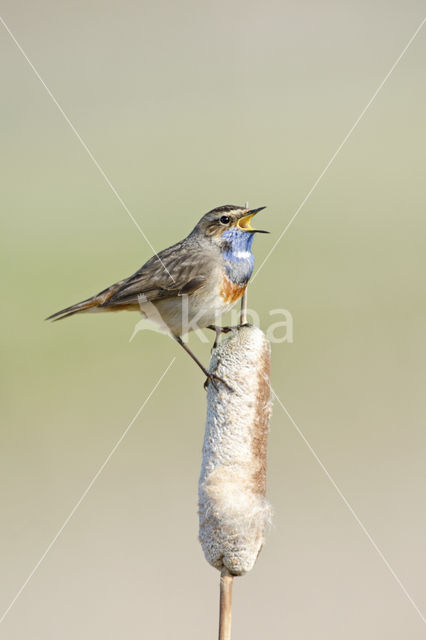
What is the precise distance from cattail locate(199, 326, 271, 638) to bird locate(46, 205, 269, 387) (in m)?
1.07

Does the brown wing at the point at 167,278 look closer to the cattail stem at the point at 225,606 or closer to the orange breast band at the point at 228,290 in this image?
the orange breast band at the point at 228,290

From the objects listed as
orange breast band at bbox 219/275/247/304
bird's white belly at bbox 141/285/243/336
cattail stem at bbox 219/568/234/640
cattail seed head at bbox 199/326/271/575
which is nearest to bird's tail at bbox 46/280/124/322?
bird's white belly at bbox 141/285/243/336

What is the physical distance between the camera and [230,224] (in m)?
4.30

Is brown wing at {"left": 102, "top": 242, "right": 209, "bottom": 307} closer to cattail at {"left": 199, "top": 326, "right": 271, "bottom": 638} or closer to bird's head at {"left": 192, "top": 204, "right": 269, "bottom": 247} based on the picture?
bird's head at {"left": 192, "top": 204, "right": 269, "bottom": 247}

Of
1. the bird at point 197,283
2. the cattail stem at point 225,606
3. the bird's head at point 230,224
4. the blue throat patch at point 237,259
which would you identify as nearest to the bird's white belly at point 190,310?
the bird at point 197,283

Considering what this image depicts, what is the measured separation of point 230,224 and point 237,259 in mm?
214

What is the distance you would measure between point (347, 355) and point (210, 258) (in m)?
5.41

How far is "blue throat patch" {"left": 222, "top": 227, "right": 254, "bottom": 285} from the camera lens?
4.35m

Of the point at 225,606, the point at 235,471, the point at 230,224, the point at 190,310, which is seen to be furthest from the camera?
the point at 190,310

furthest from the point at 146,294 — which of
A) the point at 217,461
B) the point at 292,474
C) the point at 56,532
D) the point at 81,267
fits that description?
the point at 81,267

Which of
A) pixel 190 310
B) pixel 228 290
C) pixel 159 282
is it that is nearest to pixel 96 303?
pixel 159 282

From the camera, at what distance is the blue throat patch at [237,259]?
171 inches

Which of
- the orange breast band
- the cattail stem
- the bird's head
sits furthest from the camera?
the orange breast band

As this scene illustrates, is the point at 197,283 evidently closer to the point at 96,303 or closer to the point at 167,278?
the point at 167,278
